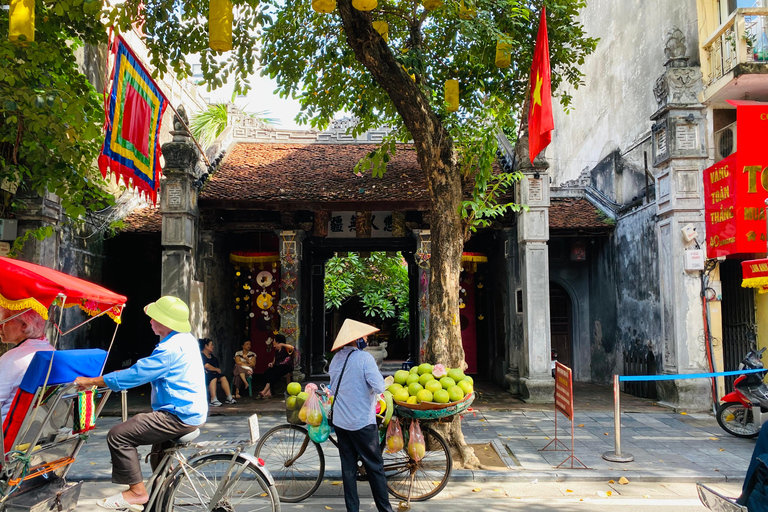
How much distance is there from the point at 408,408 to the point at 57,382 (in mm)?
2945

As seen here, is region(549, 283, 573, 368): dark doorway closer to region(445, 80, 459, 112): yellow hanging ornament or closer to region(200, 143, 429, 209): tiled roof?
region(200, 143, 429, 209): tiled roof

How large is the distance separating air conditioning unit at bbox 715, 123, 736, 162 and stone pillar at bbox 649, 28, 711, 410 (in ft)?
1.58

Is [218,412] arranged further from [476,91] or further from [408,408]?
[476,91]

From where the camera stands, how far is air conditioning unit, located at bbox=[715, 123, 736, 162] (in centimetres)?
1043

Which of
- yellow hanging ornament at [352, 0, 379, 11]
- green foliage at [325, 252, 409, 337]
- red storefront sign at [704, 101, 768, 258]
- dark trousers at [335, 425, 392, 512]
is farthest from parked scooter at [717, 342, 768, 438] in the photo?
green foliage at [325, 252, 409, 337]

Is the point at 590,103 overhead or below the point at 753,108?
overhead

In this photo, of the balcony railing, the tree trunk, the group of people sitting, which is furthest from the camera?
the group of people sitting

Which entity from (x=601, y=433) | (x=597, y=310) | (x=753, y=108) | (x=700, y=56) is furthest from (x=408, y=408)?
(x=597, y=310)

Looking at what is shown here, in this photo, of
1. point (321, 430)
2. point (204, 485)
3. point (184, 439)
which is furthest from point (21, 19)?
point (321, 430)

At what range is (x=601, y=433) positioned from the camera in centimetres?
838

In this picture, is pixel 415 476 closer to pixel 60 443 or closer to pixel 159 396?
pixel 159 396

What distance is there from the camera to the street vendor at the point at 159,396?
3.94 m

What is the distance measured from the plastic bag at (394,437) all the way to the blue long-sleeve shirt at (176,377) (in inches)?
74.8

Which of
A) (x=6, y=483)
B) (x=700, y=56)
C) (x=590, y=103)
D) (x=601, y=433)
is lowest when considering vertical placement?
(x=601, y=433)
